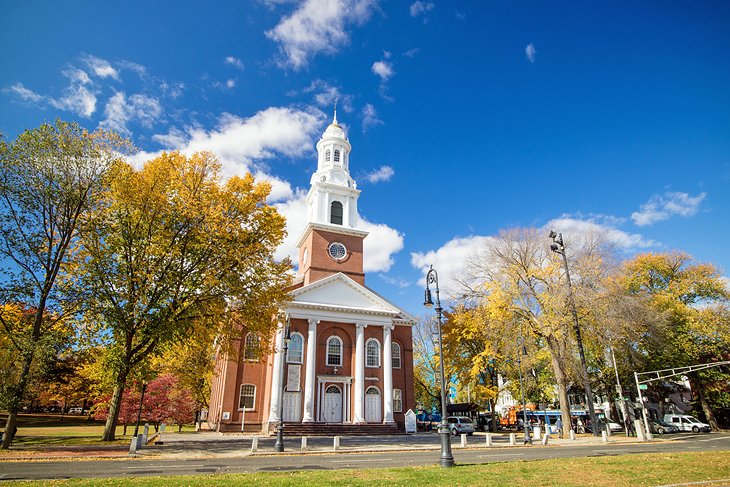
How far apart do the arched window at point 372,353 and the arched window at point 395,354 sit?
207 centimetres

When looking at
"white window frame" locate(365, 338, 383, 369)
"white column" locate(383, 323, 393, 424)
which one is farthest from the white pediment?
"white window frame" locate(365, 338, 383, 369)

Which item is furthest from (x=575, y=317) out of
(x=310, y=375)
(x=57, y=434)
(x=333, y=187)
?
(x=57, y=434)

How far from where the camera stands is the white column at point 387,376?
34.5 m

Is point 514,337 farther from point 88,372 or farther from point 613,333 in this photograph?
→ point 88,372

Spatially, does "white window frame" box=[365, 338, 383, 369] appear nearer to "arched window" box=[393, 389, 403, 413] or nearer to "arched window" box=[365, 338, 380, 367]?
"arched window" box=[365, 338, 380, 367]

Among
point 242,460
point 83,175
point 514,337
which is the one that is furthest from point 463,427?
point 83,175

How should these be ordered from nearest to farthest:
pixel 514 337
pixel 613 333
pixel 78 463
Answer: pixel 78 463
pixel 613 333
pixel 514 337

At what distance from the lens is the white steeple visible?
41.6m

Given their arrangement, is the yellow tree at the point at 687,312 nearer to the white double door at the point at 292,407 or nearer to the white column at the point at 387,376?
the white column at the point at 387,376

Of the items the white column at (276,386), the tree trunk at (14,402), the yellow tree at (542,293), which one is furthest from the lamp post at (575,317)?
the tree trunk at (14,402)

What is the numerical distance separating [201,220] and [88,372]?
51.7 feet

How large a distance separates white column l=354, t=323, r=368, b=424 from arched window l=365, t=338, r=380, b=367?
91 cm

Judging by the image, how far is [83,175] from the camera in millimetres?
20969

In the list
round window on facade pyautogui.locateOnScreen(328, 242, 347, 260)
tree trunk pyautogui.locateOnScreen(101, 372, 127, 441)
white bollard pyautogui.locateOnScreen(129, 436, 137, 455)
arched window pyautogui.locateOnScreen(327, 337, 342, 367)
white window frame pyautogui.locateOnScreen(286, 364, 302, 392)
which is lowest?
white bollard pyautogui.locateOnScreen(129, 436, 137, 455)
